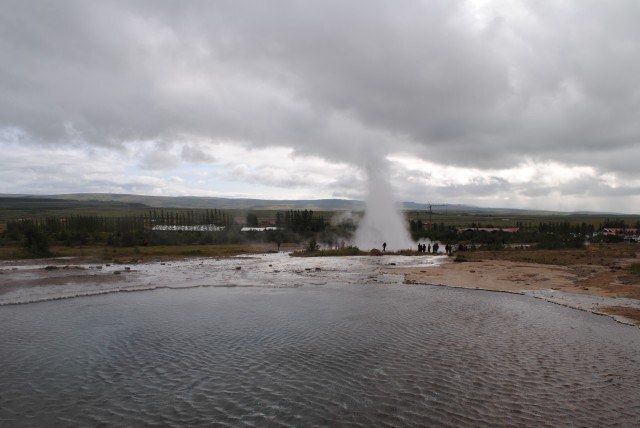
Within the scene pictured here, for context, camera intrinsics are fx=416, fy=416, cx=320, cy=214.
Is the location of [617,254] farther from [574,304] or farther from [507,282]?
[574,304]

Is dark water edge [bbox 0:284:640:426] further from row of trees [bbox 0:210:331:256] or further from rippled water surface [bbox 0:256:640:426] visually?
row of trees [bbox 0:210:331:256]

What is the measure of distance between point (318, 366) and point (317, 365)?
0.09 meters

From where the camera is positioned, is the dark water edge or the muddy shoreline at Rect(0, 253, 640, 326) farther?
the muddy shoreline at Rect(0, 253, 640, 326)

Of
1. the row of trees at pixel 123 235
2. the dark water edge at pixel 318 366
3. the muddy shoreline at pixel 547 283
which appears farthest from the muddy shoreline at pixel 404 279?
the row of trees at pixel 123 235

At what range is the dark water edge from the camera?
877cm

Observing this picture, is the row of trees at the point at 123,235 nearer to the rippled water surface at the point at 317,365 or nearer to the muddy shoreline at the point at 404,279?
the muddy shoreline at the point at 404,279

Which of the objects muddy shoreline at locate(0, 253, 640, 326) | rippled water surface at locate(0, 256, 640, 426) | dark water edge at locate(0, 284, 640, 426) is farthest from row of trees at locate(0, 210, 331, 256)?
rippled water surface at locate(0, 256, 640, 426)

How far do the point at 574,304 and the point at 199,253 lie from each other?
1685 inches

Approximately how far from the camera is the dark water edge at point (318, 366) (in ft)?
28.8

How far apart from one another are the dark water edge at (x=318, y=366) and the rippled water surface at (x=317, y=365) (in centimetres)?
5

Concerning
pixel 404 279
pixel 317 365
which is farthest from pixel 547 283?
pixel 317 365

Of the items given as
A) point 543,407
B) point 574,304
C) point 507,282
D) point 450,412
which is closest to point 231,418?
point 450,412

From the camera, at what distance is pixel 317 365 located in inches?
461

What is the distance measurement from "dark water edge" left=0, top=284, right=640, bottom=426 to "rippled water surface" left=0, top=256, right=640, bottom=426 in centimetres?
5
